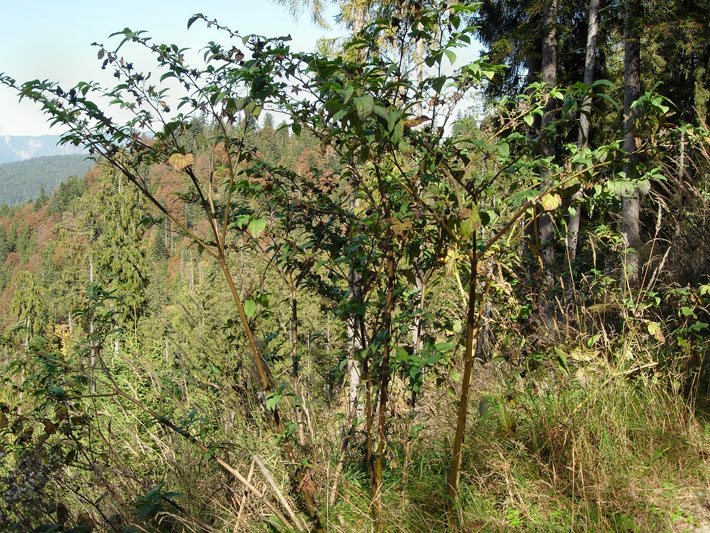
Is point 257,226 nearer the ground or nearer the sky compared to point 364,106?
nearer the ground

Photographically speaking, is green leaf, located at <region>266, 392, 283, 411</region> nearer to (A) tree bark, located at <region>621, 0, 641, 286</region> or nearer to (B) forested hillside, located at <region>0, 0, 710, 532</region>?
(B) forested hillside, located at <region>0, 0, 710, 532</region>

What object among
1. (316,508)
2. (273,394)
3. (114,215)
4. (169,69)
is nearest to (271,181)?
(169,69)

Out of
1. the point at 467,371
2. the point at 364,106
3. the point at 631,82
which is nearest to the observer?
the point at 364,106

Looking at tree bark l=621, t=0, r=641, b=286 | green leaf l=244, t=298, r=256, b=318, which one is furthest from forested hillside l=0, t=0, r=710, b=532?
tree bark l=621, t=0, r=641, b=286

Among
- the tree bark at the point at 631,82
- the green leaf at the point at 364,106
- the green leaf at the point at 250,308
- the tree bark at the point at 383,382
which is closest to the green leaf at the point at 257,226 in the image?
the green leaf at the point at 250,308

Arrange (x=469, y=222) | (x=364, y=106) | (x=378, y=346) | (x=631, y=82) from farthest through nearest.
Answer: (x=631, y=82), (x=378, y=346), (x=469, y=222), (x=364, y=106)

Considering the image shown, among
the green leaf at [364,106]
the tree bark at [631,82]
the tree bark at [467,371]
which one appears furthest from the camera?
the tree bark at [631,82]

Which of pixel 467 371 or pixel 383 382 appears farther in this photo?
pixel 383 382

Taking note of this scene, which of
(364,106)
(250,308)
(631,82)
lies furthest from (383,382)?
(631,82)

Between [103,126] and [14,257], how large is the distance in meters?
138

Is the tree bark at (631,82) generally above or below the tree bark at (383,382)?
above

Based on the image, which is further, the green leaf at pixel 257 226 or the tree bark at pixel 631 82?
the tree bark at pixel 631 82

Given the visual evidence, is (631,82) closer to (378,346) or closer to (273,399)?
(378,346)

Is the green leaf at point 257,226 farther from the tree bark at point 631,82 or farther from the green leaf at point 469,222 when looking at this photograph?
the tree bark at point 631,82
